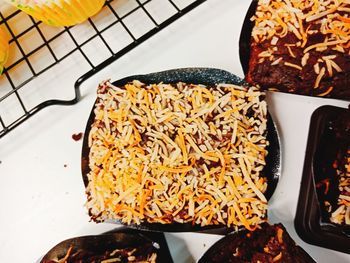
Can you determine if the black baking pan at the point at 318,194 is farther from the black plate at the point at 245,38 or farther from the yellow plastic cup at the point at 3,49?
the yellow plastic cup at the point at 3,49

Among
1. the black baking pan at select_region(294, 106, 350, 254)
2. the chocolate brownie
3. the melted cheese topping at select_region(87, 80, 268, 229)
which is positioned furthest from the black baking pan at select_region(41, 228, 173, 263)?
the chocolate brownie

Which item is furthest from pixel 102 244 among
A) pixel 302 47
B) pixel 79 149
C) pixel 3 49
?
pixel 302 47

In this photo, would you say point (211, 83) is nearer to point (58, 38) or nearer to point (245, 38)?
point (245, 38)

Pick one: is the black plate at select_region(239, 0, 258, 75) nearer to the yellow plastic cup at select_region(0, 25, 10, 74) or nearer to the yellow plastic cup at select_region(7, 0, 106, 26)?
the yellow plastic cup at select_region(7, 0, 106, 26)

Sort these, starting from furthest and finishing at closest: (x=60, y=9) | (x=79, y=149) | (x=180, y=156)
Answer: (x=79, y=149) → (x=60, y=9) → (x=180, y=156)

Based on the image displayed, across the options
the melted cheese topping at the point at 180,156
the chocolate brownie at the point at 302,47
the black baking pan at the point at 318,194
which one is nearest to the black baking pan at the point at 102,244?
→ the melted cheese topping at the point at 180,156

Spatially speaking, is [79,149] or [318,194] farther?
[79,149]

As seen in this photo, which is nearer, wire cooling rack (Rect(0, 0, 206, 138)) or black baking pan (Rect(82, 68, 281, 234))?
black baking pan (Rect(82, 68, 281, 234))
